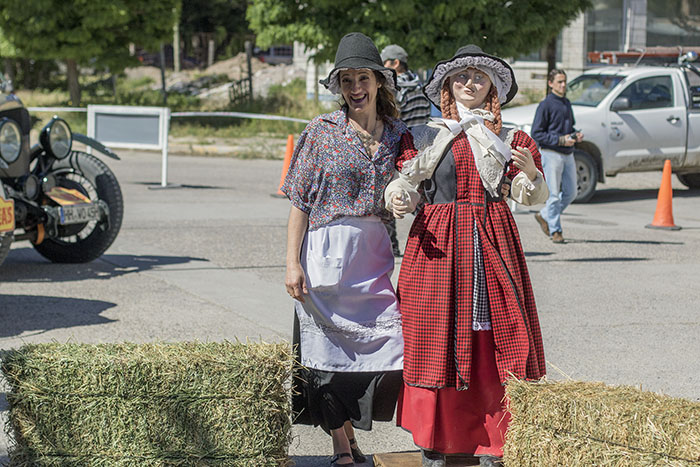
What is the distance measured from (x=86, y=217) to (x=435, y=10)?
1399cm

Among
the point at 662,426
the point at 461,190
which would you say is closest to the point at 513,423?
the point at 662,426

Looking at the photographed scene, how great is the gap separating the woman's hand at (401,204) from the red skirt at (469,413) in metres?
0.56

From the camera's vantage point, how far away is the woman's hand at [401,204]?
3.79 metres

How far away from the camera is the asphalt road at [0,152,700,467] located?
600 centimetres

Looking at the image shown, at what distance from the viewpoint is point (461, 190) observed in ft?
12.9

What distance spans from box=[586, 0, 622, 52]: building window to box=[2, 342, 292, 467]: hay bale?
3073cm

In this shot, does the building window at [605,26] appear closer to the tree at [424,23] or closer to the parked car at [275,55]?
the tree at [424,23]

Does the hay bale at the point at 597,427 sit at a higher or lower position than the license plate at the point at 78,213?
lower

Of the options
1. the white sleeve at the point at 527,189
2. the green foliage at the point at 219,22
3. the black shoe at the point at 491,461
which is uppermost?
the green foliage at the point at 219,22

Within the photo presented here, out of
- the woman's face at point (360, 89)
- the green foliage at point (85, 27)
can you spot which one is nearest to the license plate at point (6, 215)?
the woman's face at point (360, 89)

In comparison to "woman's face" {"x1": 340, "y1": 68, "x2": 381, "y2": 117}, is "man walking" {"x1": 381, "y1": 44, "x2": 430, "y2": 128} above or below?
above

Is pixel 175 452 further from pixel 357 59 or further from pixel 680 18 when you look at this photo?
pixel 680 18

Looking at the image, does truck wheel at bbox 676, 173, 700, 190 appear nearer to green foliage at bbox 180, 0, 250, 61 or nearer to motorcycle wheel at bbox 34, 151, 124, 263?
motorcycle wheel at bbox 34, 151, 124, 263

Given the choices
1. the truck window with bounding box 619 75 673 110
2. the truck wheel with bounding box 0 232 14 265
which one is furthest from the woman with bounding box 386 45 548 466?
the truck window with bounding box 619 75 673 110
